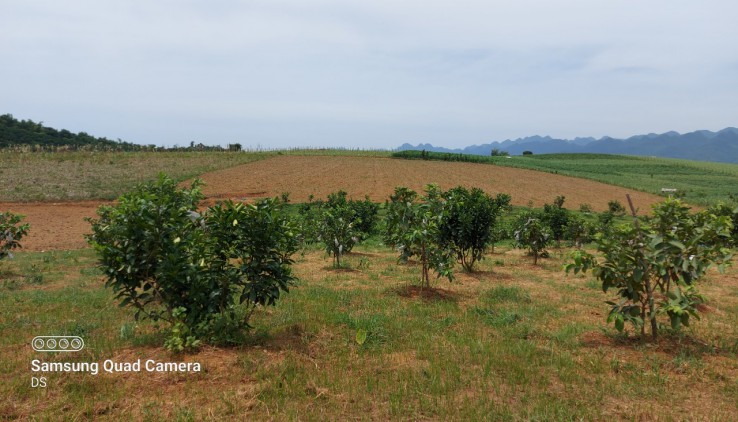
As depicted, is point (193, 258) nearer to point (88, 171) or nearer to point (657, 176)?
point (88, 171)

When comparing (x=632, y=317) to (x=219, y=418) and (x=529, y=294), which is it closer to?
(x=529, y=294)

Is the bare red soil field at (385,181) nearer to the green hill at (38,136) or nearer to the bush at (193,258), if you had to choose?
the bush at (193,258)

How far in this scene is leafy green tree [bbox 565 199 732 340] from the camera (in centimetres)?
591

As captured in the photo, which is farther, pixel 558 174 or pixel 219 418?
pixel 558 174

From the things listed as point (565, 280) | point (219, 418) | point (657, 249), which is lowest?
point (565, 280)

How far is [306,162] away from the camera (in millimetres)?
58250

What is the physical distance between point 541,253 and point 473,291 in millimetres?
7010

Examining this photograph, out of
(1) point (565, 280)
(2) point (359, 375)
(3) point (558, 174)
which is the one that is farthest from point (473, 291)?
(3) point (558, 174)

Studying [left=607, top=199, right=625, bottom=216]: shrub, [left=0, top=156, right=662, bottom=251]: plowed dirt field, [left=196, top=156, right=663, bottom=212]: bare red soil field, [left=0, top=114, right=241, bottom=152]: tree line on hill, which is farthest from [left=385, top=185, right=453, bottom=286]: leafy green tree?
[left=0, top=114, right=241, bottom=152]: tree line on hill

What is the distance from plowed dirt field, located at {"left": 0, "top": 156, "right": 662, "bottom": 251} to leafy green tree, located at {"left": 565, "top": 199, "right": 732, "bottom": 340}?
23986 mm

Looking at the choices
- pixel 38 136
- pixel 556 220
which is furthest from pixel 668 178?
pixel 38 136

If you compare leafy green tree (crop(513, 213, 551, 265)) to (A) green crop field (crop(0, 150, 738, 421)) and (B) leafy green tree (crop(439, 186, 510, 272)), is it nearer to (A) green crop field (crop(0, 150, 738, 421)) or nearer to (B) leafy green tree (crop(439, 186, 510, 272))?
(B) leafy green tree (crop(439, 186, 510, 272))

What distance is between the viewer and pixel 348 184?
4206 cm

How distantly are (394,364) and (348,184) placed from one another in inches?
1448
